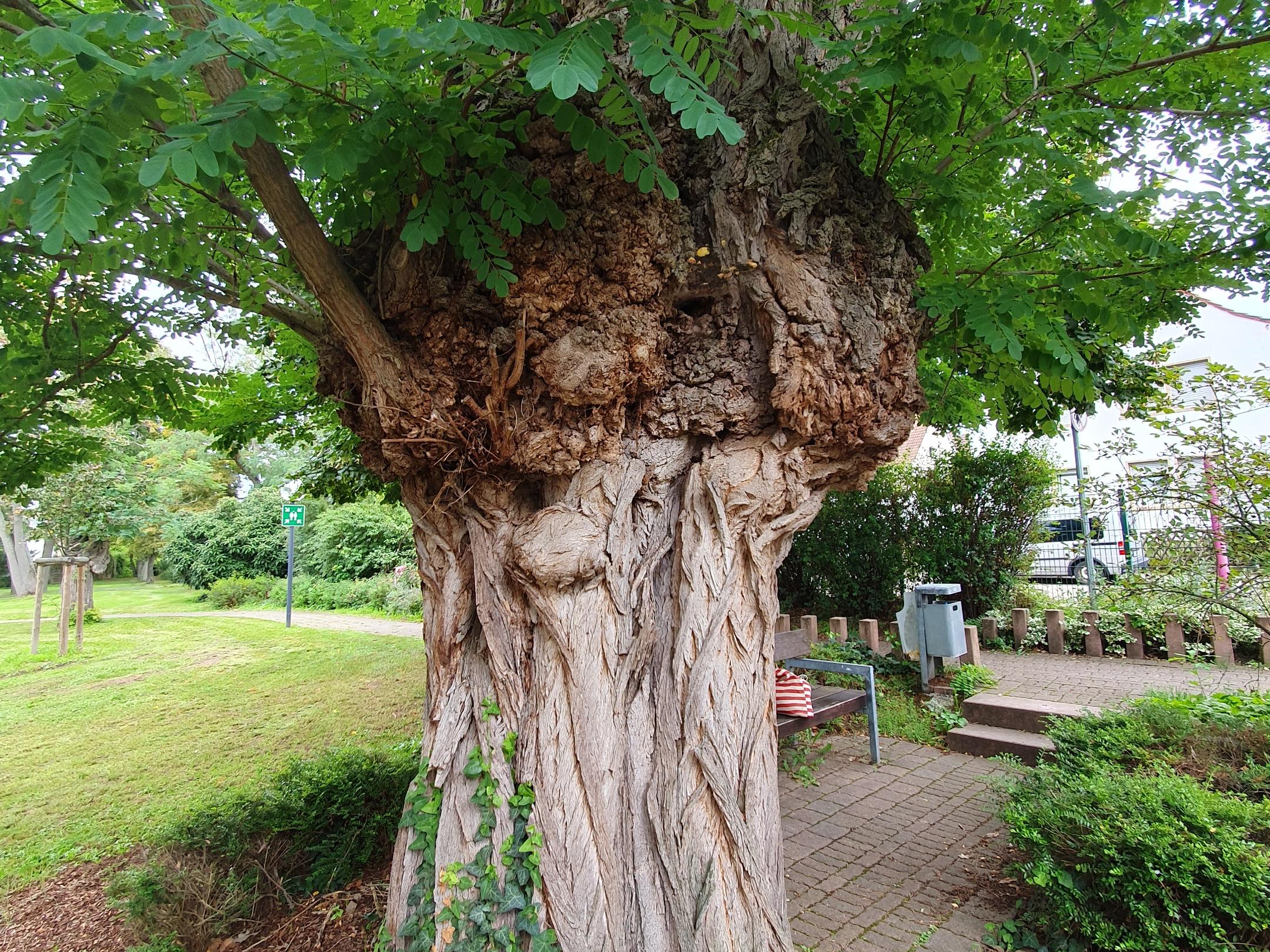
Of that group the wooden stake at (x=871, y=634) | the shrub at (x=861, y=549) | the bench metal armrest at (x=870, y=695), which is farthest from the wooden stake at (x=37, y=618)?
the wooden stake at (x=871, y=634)

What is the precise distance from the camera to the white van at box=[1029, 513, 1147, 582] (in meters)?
9.59

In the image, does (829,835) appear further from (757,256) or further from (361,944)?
(757,256)

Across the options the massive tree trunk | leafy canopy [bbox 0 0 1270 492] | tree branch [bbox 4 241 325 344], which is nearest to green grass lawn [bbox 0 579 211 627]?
the massive tree trunk

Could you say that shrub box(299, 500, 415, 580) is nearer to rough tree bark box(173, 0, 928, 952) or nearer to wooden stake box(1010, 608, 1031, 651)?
wooden stake box(1010, 608, 1031, 651)

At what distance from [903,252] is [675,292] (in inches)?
48.8

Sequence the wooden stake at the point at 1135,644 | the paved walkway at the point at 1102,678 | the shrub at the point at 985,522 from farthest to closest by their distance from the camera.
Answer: the shrub at the point at 985,522, the wooden stake at the point at 1135,644, the paved walkway at the point at 1102,678

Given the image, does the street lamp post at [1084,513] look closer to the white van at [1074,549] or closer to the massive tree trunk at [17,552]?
the white van at [1074,549]

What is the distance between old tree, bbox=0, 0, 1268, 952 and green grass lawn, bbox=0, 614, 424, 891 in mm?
3735

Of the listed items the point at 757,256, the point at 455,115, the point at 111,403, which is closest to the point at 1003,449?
the point at 757,256

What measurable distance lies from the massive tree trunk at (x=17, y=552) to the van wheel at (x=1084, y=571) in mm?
24425

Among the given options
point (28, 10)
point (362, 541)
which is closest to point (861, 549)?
point (28, 10)

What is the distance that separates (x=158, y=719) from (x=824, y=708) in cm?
756

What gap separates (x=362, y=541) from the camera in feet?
60.0

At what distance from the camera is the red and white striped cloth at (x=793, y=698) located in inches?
212
